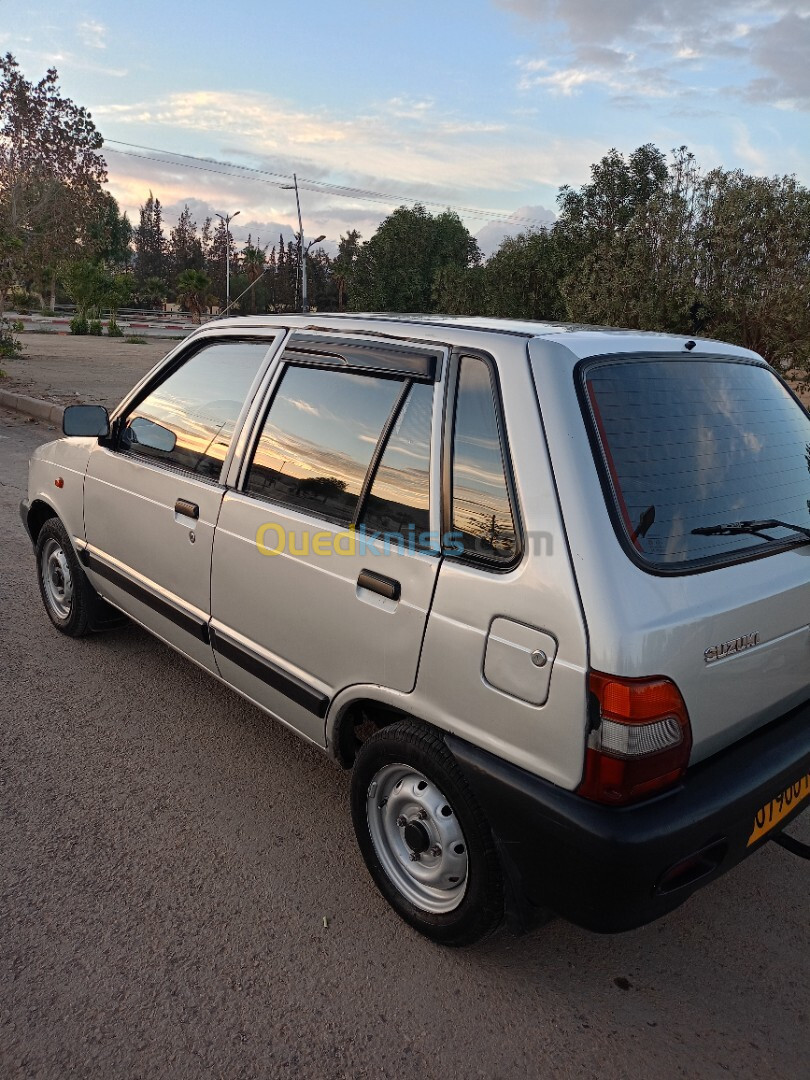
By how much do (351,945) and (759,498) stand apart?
5.90 feet

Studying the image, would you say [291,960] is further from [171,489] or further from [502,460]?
[171,489]

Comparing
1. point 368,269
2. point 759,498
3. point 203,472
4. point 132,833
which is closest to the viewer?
point 759,498

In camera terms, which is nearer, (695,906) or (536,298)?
(695,906)

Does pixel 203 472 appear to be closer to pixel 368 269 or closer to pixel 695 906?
pixel 695 906

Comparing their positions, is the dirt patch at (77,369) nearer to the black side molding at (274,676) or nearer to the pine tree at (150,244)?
the black side molding at (274,676)

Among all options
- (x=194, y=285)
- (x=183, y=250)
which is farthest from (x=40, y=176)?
(x=183, y=250)

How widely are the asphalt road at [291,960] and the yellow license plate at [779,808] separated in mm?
497

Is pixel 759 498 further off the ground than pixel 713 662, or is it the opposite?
pixel 759 498

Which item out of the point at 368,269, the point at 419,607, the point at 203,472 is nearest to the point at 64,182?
the point at 203,472

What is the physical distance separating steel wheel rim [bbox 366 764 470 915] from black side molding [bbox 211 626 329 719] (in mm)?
319

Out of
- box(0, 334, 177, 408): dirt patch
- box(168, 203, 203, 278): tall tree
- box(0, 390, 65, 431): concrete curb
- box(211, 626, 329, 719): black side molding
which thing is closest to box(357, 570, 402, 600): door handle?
box(211, 626, 329, 719): black side molding


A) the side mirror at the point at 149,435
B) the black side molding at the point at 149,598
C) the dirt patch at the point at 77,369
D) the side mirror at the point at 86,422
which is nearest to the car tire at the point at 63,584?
the black side molding at the point at 149,598

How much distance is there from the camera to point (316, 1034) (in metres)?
2.00

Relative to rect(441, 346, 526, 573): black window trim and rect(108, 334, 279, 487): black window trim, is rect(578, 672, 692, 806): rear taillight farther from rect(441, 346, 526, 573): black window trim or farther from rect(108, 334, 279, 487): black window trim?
rect(108, 334, 279, 487): black window trim
